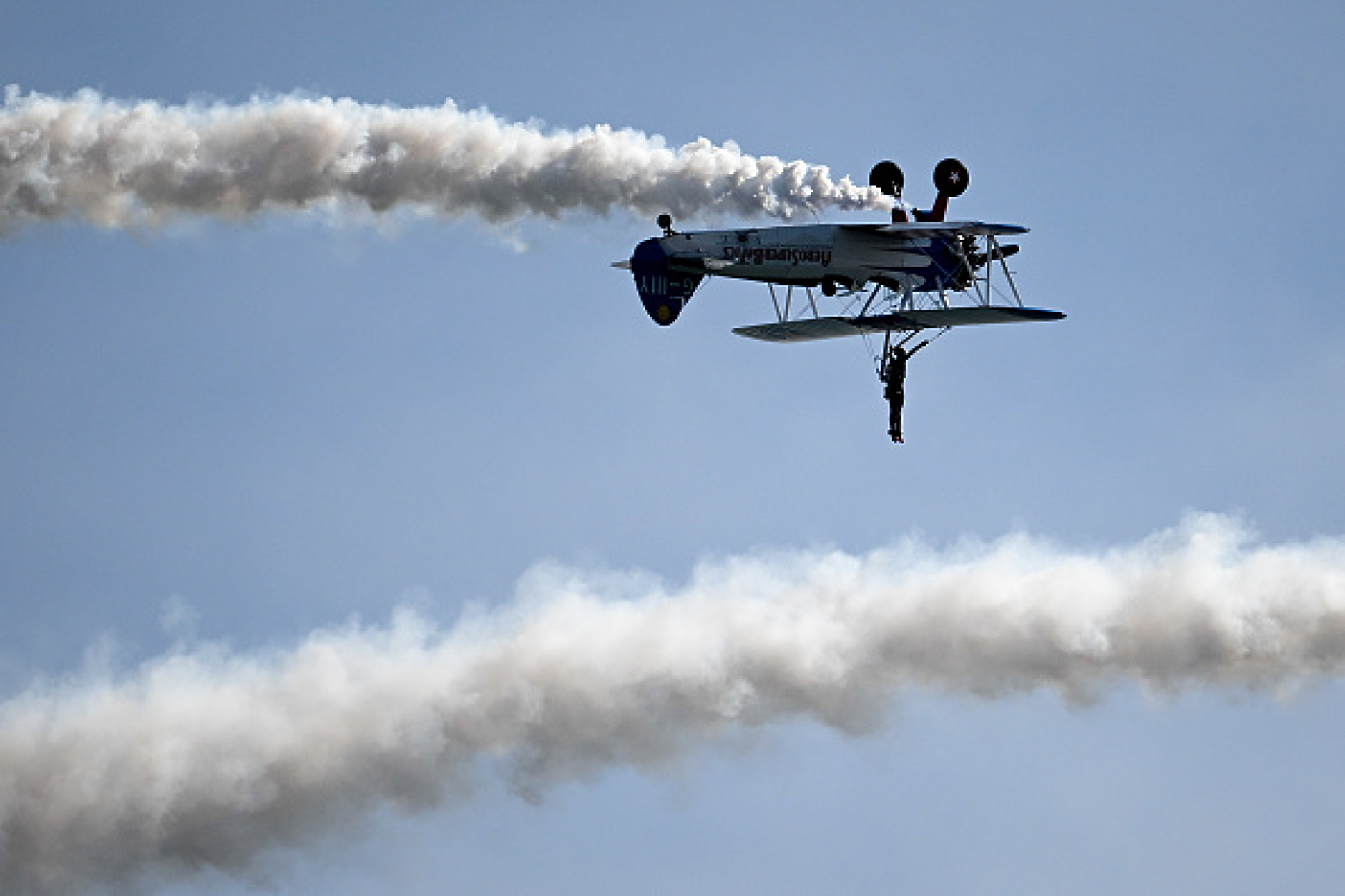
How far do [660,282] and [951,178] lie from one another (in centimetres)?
821

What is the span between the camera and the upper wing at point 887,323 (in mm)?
59438

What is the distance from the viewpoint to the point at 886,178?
206 feet

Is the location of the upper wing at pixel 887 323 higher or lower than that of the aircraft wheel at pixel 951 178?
lower

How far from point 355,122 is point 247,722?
15955 mm

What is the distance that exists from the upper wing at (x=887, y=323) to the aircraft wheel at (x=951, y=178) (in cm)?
450

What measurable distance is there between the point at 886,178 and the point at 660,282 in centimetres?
644

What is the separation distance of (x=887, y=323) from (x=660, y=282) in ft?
16.4

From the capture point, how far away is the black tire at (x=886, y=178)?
6266cm

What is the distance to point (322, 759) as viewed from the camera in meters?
67.2

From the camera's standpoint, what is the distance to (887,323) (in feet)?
197

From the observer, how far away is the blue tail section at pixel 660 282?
195 ft

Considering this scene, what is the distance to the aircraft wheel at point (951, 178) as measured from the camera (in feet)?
209

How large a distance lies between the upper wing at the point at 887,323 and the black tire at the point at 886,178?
3.70 metres

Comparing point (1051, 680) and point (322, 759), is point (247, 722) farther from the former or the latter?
point (1051, 680)
